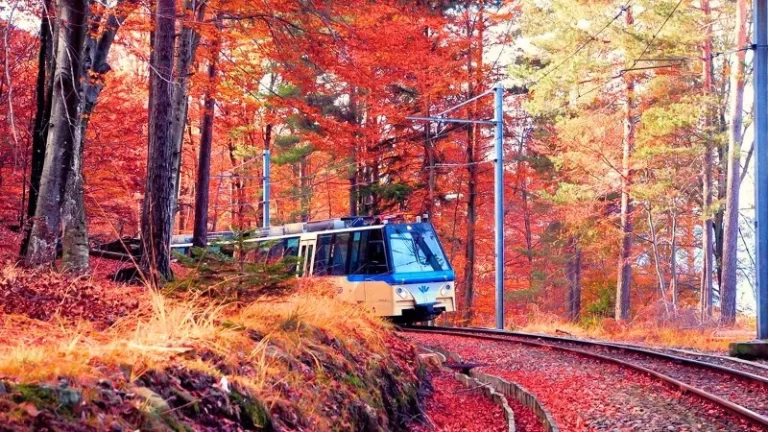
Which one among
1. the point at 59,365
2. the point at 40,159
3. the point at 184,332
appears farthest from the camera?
the point at 40,159

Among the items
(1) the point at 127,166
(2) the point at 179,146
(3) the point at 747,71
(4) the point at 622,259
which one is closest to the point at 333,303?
(2) the point at 179,146

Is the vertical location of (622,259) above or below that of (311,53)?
below

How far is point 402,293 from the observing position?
19906mm

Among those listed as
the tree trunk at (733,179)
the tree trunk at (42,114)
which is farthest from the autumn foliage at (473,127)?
the tree trunk at (42,114)

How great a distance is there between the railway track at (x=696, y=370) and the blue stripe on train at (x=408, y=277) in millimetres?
3110

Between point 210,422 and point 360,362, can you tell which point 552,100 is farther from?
point 210,422

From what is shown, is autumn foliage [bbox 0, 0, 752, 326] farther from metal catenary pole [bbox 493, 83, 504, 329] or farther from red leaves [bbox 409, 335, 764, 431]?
red leaves [bbox 409, 335, 764, 431]

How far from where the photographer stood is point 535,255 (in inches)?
1535

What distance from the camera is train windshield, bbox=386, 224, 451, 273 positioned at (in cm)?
2012

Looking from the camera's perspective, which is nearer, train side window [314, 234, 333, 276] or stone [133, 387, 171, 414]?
stone [133, 387, 171, 414]

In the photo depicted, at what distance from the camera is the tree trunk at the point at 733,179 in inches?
881

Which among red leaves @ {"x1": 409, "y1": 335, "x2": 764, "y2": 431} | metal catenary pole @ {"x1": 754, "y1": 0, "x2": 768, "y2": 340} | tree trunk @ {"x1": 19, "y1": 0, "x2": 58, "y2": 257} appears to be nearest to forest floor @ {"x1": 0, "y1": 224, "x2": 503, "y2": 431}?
red leaves @ {"x1": 409, "y1": 335, "x2": 764, "y2": 431}

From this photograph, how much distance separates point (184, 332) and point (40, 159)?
896 cm

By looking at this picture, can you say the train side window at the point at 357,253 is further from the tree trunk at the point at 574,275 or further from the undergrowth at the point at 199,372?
the tree trunk at the point at 574,275
